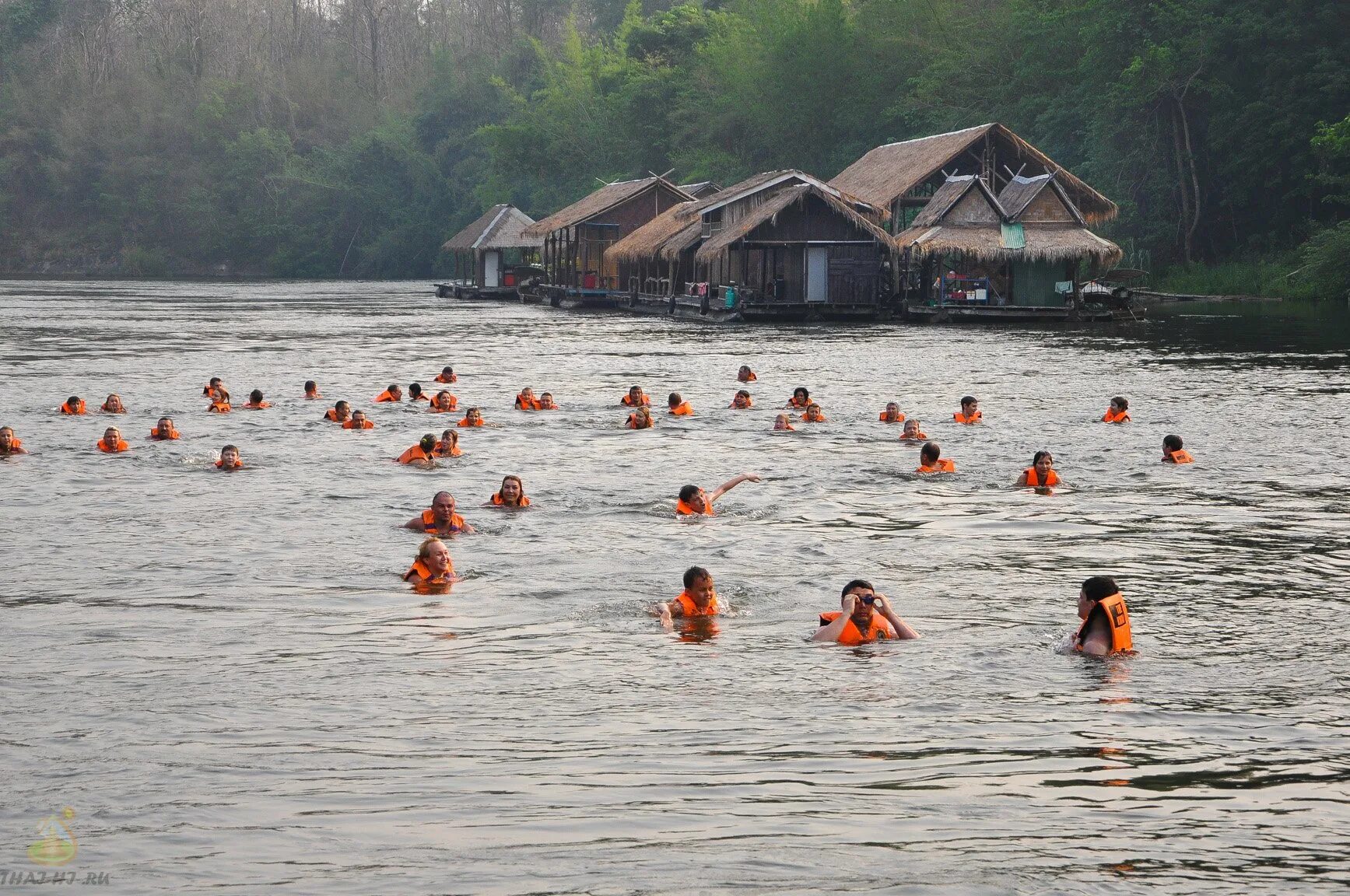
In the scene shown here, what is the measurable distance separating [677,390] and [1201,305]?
34376 millimetres

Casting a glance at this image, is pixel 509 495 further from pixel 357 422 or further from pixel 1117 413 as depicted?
pixel 1117 413

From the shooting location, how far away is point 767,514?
738 inches

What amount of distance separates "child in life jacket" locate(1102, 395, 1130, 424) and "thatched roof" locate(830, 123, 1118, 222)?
30.5 m

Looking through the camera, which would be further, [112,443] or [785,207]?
[785,207]

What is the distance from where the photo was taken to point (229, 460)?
879 inches

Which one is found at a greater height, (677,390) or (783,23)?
(783,23)

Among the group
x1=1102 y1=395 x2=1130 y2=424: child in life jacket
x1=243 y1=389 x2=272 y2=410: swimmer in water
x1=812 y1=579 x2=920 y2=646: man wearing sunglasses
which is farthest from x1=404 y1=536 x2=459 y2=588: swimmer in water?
x1=243 y1=389 x2=272 y2=410: swimmer in water

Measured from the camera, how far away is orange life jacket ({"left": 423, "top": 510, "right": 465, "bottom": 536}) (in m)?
17.2

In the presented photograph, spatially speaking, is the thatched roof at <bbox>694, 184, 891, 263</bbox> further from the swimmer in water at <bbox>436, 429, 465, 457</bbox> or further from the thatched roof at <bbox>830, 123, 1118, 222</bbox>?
the swimmer in water at <bbox>436, 429, 465, 457</bbox>

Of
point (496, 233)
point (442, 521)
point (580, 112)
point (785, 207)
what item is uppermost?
point (580, 112)

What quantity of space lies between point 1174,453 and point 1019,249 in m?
30.7

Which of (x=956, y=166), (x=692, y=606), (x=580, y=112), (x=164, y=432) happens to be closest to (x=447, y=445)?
(x=164, y=432)

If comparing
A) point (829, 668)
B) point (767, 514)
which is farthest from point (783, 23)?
point (829, 668)

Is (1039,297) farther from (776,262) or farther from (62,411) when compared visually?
(62,411)
